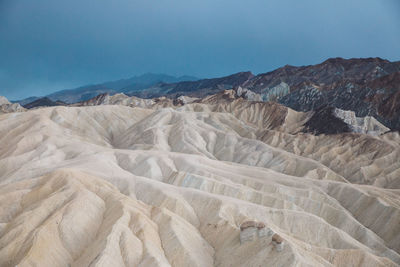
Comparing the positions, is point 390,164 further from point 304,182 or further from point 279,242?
point 279,242

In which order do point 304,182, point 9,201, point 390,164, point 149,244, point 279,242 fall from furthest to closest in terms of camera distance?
point 390,164
point 304,182
point 9,201
point 149,244
point 279,242

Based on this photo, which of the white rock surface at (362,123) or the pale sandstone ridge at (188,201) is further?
the white rock surface at (362,123)

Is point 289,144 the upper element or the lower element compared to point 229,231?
lower

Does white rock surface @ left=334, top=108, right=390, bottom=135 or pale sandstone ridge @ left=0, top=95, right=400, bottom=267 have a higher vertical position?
pale sandstone ridge @ left=0, top=95, right=400, bottom=267

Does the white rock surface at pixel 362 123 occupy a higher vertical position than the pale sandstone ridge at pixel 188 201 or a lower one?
lower

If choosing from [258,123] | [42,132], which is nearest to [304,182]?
[42,132]

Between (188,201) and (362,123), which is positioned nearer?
(188,201)

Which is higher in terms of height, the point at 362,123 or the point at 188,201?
the point at 188,201

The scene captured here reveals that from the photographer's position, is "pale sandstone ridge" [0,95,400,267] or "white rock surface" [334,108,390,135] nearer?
"pale sandstone ridge" [0,95,400,267]
